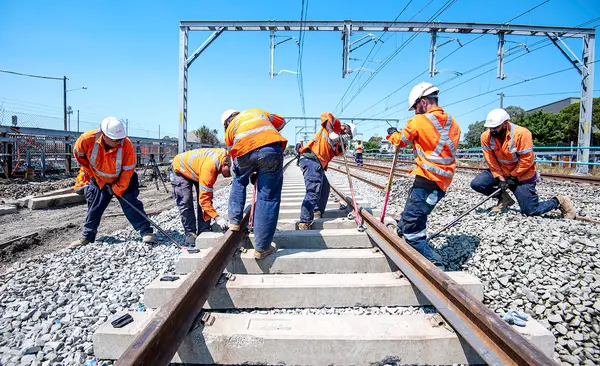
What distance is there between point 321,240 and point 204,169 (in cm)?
167

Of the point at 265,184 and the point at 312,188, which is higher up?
the point at 265,184

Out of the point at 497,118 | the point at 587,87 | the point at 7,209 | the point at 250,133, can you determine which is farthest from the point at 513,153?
the point at 587,87

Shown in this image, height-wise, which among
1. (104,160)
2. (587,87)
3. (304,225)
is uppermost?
(587,87)

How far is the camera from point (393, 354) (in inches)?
70.1

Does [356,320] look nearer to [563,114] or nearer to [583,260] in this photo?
[583,260]

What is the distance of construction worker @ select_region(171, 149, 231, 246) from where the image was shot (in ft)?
12.8

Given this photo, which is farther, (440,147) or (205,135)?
(205,135)

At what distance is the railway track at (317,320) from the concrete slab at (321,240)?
1.36ft

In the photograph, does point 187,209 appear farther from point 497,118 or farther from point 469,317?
point 497,118

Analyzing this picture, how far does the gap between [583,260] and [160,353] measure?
10.5 feet

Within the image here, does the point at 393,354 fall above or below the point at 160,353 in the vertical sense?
below

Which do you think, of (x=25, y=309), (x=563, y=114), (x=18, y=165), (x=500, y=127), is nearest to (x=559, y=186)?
(x=500, y=127)

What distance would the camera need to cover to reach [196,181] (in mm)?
4559

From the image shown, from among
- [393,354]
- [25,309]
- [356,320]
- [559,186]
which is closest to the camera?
[393,354]
